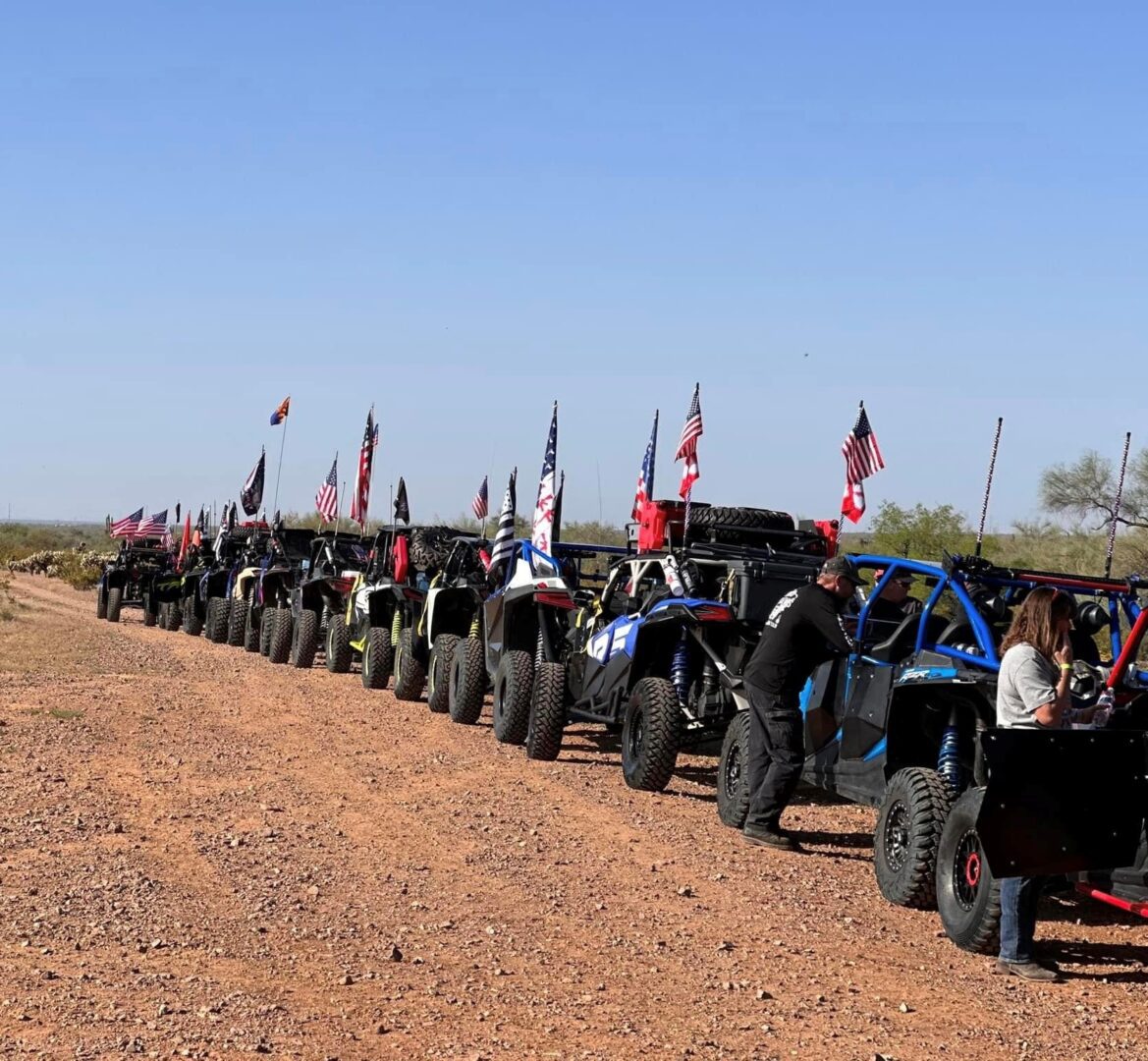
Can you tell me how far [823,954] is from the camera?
6453 mm

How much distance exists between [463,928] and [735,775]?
3010 millimetres

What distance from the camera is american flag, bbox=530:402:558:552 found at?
47.3 feet

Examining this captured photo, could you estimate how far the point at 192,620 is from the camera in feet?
86.5

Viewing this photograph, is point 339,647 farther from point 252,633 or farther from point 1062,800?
point 1062,800

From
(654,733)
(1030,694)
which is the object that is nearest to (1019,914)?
(1030,694)

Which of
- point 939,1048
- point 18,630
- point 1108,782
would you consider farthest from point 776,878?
point 18,630

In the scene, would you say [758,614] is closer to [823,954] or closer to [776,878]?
[776,878]

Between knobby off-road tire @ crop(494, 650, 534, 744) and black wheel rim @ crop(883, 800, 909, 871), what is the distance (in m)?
5.13

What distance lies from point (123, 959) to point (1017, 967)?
336 centimetres

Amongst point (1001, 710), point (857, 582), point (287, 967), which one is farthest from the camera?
point (857, 582)

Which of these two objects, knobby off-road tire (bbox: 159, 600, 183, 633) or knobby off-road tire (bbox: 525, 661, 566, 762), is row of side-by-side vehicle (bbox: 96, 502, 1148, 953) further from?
knobby off-road tire (bbox: 159, 600, 183, 633)

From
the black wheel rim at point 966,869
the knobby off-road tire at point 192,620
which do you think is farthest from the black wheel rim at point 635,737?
the knobby off-road tire at point 192,620

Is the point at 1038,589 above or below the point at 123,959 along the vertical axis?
above

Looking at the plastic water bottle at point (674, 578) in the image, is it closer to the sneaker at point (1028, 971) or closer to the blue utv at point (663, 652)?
the blue utv at point (663, 652)
